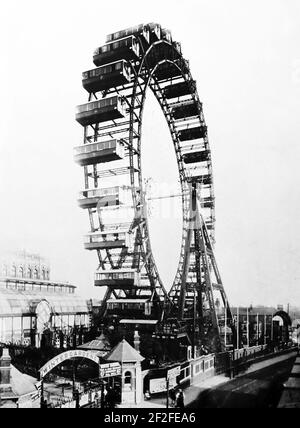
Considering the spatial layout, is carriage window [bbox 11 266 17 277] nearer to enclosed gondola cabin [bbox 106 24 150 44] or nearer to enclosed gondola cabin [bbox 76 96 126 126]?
enclosed gondola cabin [bbox 76 96 126 126]

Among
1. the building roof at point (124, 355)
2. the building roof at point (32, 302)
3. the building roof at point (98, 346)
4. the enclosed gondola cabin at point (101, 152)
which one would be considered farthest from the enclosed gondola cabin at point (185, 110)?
the building roof at point (124, 355)

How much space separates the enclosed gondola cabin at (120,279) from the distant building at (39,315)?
4279 mm

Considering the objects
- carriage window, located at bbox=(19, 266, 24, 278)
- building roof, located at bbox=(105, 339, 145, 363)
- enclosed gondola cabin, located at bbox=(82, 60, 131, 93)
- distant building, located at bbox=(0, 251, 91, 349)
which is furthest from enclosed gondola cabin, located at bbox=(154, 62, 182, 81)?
carriage window, located at bbox=(19, 266, 24, 278)

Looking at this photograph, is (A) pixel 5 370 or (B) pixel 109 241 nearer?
(A) pixel 5 370

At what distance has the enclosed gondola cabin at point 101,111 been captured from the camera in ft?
84.0

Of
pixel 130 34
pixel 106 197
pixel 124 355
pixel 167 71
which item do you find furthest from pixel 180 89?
pixel 124 355

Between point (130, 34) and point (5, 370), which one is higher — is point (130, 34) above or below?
above

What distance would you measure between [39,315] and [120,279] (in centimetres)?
747

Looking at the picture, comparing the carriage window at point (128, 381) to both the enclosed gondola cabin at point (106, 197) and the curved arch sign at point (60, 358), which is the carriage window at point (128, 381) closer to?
the curved arch sign at point (60, 358)

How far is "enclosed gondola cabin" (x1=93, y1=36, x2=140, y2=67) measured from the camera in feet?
84.2

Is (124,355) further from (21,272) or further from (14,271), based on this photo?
(21,272)

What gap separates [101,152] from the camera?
2589 centimetres

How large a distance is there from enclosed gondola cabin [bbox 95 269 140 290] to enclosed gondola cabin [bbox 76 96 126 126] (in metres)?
10.00

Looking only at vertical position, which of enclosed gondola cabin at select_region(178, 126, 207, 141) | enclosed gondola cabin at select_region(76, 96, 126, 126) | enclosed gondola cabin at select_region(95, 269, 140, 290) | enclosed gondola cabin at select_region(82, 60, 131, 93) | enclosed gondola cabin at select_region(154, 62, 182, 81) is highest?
enclosed gondola cabin at select_region(154, 62, 182, 81)
